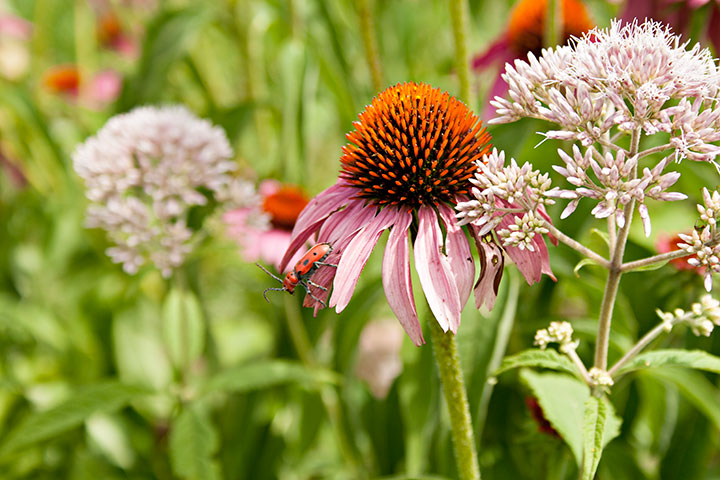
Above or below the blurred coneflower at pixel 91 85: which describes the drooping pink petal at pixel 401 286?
below

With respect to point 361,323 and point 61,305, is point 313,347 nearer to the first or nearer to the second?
point 361,323

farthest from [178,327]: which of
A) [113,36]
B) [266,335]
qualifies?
[113,36]

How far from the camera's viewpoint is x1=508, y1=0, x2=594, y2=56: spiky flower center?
3.99ft

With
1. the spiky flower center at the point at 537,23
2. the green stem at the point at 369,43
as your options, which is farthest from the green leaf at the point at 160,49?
the spiky flower center at the point at 537,23

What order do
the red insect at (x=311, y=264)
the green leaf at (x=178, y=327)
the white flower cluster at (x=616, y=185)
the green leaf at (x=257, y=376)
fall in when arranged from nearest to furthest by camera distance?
the white flower cluster at (x=616, y=185), the red insect at (x=311, y=264), the green leaf at (x=257, y=376), the green leaf at (x=178, y=327)

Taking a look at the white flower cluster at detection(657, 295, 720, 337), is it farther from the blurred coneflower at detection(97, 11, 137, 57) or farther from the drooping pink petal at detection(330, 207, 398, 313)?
the blurred coneflower at detection(97, 11, 137, 57)

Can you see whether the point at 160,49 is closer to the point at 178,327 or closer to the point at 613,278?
the point at 178,327

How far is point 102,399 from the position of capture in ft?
3.31

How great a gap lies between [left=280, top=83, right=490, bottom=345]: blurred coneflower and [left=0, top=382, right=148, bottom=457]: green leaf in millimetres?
482

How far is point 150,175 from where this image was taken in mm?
1010

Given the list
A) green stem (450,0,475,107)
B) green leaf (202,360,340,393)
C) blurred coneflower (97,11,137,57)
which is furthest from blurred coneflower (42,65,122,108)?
green stem (450,0,475,107)

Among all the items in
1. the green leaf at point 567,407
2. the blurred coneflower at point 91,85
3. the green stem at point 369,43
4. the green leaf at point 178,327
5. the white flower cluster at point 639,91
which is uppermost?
the blurred coneflower at point 91,85

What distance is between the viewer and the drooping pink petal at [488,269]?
1.93 feet

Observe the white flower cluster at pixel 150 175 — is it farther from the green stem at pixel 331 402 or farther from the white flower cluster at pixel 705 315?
the white flower cluster at pixel 705 315
